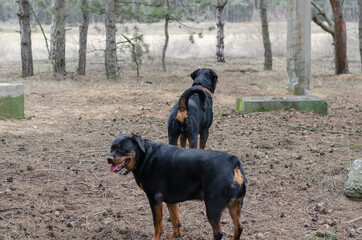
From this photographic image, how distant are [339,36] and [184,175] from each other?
18.9 metres

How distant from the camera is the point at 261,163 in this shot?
7.45m

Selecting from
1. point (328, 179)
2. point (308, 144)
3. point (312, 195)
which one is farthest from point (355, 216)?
point (308, 144)

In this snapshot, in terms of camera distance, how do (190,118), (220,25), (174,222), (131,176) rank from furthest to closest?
1. (220,25)
2. (131,176)
3. (190,118)
4. (174,222)

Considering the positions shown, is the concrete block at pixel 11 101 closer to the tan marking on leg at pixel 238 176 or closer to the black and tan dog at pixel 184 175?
the black and tan dog at pixel 184 175

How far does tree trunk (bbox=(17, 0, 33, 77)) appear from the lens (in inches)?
802

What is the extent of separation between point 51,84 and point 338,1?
1274 cm

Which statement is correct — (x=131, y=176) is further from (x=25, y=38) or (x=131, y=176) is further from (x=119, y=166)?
(x=25, y=38)

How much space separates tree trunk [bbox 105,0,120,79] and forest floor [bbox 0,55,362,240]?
448cm

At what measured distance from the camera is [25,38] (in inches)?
816

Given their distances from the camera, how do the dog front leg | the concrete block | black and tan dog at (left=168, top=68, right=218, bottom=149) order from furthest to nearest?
1. the concrete block
2. black and tan dog at (left=168, top=68, right=218, bottom=149)
3. the dog front leg

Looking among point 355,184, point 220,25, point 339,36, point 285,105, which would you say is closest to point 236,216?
point 355,184

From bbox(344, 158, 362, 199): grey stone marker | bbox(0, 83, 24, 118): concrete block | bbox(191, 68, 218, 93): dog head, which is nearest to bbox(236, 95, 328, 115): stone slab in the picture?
bbox(191, 68, 218, 93): dog head

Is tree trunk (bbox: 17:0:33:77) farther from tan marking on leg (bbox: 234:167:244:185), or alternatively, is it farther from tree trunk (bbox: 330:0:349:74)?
tan marking on leg (bbox: 234:167:244:185)

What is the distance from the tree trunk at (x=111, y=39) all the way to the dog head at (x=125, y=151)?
596 inches
